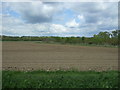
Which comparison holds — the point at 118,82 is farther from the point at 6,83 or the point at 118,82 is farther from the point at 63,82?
the point at 6,83

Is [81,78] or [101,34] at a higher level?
[101,34]

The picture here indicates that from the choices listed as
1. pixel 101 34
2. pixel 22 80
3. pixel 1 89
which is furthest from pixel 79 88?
pixel 101 34

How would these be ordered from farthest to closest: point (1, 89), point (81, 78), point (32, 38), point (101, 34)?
1. point (32, 38)
2. point (101, 34)
3. point (81, 78)
4. point (1, 89)

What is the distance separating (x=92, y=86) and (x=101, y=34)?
8043 cm

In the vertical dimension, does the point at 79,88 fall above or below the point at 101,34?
below

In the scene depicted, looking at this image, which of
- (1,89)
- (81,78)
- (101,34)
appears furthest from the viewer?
(101,34)

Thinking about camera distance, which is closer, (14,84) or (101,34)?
(14,84)

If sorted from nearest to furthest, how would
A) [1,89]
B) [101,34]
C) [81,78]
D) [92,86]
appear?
1. [1,89]
2. [92,86]
3. [81,78]
4. [101,34]

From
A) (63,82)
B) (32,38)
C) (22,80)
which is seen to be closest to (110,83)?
(63,82)

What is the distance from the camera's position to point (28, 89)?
521cm

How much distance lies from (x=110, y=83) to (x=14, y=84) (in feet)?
11.7

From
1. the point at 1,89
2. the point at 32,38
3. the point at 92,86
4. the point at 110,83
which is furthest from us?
the point at 32,38

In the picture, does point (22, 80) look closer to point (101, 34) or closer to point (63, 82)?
point (63, 82)

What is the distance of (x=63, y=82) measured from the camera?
5.88m
